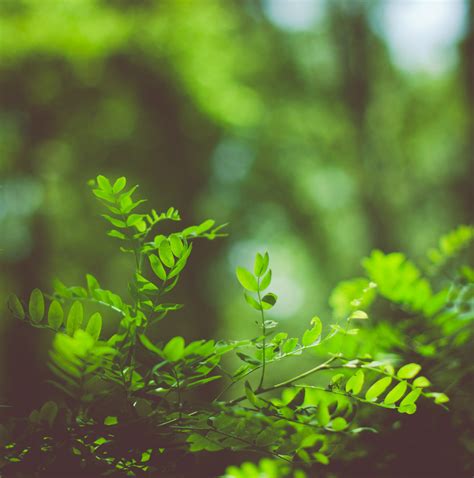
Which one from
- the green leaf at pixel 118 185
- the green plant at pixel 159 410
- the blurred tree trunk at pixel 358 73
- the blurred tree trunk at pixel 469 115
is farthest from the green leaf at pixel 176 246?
the blurred tree trunk at pixel 358 73

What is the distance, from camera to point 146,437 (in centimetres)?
56

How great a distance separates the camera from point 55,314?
1.94ft

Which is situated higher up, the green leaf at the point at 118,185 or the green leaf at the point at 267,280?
the green leaf at the point at 118,185

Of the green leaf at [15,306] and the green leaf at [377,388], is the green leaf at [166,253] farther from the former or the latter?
the green leaf at [377,388]

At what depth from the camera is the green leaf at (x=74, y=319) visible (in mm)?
577

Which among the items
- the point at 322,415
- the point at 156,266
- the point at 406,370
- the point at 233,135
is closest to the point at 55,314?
the point at 156,266

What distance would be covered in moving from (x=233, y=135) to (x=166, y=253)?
6.92 metres

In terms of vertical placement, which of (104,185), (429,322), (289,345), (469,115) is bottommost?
(289,345)

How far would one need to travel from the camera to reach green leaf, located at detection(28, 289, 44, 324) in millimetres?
599

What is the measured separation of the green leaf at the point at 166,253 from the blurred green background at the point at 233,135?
2872 mm

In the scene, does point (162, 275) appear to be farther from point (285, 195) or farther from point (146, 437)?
point (285, 195)

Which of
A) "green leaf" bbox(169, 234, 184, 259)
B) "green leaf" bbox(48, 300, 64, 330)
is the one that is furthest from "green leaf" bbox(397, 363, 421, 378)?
"green leaf" bbox(48, 300, 64, 330)

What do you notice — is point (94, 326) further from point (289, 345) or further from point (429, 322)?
point (429, 322)

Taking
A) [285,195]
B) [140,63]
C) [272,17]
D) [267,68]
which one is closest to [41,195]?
[140,63]
